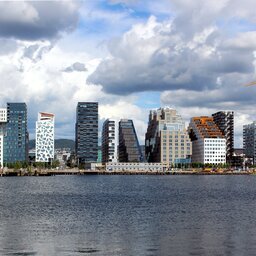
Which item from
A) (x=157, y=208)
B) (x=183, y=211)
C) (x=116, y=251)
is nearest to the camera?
(x=116, y=251)

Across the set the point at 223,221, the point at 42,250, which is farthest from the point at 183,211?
the point at 42,250

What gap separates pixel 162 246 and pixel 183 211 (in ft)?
120

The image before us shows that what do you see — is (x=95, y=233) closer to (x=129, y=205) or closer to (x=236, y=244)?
(x=236, y=244)

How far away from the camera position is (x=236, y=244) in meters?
55.2

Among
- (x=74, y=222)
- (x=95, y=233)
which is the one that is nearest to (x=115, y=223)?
(x=74, y=222)

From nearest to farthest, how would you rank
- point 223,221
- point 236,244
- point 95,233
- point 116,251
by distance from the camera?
point 116,251 < point 236,244 < point 95,233 < point 223,221

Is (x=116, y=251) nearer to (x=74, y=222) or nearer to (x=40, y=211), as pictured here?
(x=74, y=222)

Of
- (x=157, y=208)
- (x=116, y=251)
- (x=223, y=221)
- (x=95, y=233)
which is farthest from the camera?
(x=157, y=208)

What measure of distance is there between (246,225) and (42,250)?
93.9ft

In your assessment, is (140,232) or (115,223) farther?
(115,223)

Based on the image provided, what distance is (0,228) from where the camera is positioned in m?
66.9

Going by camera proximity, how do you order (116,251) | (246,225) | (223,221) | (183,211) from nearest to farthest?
(116,251)
(246,225)
(223,221)
(183,211)

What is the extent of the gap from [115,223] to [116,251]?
21.8m

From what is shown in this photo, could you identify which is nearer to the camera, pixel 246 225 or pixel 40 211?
pixel 246 225
